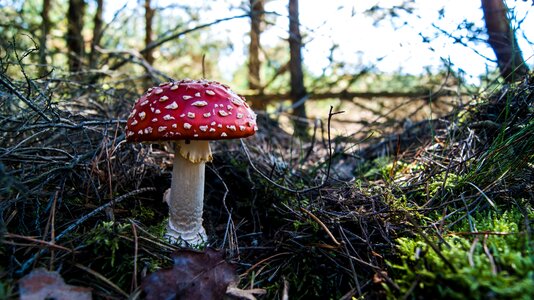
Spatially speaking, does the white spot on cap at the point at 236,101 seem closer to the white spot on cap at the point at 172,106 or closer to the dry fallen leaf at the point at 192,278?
the white spot on cap at the point at 172,106

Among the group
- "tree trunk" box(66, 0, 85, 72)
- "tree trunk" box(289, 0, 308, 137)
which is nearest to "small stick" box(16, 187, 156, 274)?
"tree trunk" box(289, 0, 308, 137)

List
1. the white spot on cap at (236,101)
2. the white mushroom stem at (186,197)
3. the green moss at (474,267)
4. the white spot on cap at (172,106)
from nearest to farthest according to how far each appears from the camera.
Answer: the green moss at (474,267)
the white spot on cap at (172,106)
the white spot on cap at (236,101)
the white mushroom stem at (186,197)

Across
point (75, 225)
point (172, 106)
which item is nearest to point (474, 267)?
point (172, 106)

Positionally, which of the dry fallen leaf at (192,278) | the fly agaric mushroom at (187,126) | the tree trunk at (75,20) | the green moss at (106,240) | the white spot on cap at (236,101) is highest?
the tree trunk at (75,20)

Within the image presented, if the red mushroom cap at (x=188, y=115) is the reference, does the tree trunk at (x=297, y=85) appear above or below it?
above

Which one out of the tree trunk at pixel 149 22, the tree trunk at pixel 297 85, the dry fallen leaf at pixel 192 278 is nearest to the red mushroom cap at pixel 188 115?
the dry fallen leaf at pixel 192 278

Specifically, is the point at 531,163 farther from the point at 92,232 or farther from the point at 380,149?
the point at 92,232

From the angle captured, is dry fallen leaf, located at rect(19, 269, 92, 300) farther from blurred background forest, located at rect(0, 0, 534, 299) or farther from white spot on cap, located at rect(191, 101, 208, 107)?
white spot on cap, located at rect(191, 101, 208, 107)
